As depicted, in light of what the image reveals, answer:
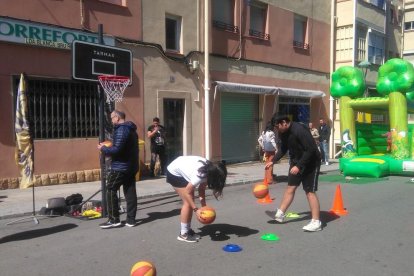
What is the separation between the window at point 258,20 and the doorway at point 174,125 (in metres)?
4.62

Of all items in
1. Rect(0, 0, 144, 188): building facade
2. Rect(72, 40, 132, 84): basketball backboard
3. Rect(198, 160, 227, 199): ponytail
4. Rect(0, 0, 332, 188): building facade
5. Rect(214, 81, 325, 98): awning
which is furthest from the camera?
Rect(214, 81, 325, 98): awning

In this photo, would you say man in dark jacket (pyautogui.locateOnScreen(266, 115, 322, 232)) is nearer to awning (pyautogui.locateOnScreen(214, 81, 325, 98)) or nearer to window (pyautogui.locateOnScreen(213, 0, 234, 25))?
→ awning (pyautogui.locateOnScreen(214, 81, 325, 98))

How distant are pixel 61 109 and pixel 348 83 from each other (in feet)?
28.1

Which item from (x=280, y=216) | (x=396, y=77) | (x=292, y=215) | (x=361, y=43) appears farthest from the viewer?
(x=361, y=43)

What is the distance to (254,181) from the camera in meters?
12.9

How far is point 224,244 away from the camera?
5.98 meters

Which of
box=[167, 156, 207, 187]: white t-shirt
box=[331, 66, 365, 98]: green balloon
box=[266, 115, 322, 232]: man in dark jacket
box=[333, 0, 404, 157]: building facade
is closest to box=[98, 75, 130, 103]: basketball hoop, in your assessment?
box=[167, 156, 207, 187]: white t-shirt

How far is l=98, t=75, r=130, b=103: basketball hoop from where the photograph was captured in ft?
26.3

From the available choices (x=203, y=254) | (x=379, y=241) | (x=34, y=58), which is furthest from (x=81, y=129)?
(x=379, y=241)

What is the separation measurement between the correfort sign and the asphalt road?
4.91m

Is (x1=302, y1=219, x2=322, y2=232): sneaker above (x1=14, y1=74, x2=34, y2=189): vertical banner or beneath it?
beneath

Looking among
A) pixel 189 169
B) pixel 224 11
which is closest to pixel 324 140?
pixel 224 11

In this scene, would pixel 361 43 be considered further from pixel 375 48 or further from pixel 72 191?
pixel 72 191

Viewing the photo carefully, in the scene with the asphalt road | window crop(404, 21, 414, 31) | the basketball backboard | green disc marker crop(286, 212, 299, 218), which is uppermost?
window crop(404, 21, 414, 31)
